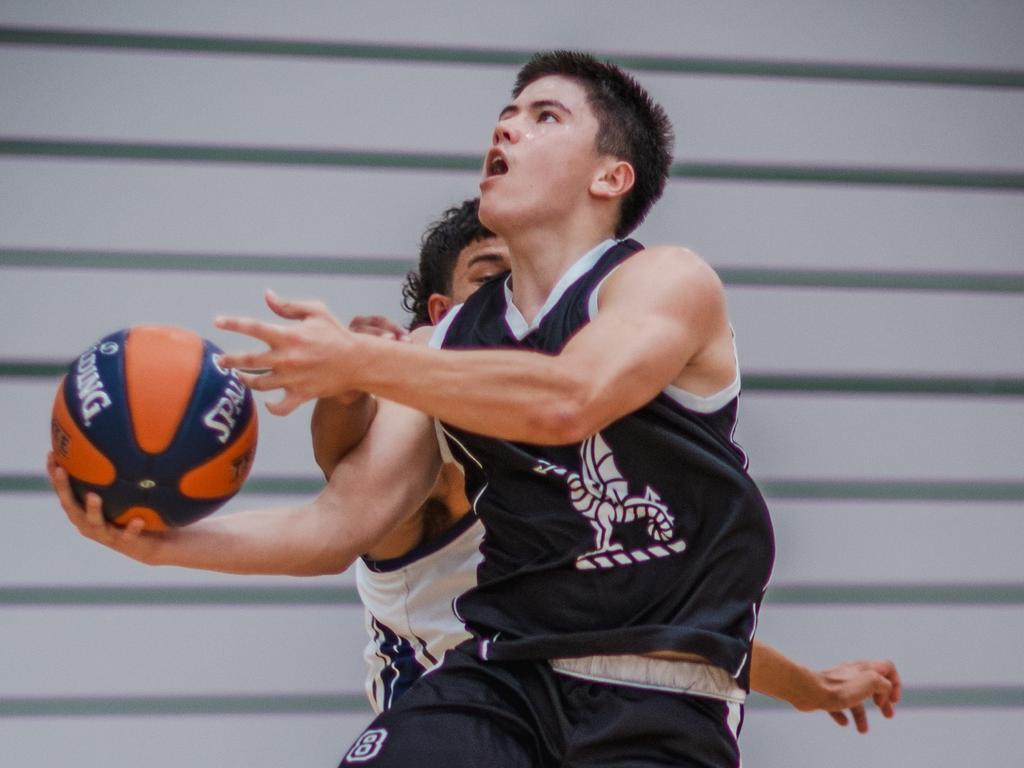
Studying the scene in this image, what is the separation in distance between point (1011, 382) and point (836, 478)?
0.75 metres

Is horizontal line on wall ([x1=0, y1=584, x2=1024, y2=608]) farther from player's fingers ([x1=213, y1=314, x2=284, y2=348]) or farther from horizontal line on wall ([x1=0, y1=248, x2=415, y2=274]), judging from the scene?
player's fingers ([x1=213, y1=314, x2=284, y2=348])

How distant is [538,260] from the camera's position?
2.83 m

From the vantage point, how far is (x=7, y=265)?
4.33m

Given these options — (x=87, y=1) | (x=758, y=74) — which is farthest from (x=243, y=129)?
(x=758, y=74)

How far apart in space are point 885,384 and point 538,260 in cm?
223

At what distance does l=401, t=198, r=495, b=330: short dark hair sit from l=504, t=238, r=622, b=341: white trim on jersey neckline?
37.3 inches

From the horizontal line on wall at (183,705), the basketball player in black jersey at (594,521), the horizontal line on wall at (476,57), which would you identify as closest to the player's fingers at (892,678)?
the basketball player in black jersey at (594,521)

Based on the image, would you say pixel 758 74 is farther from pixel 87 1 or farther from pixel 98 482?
pixel 98 482

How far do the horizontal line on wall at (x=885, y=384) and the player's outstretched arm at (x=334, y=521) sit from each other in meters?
1.95

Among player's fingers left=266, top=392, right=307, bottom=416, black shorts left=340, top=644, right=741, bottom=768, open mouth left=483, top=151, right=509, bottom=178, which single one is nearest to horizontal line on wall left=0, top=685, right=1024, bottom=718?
black shorts left=340, top=644, right=741, bottom=768

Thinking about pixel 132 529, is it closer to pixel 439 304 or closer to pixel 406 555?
pixel 406 555

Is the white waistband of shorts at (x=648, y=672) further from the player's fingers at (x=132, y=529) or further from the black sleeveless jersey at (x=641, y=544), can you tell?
the player's fingers at (x=132, y=529)

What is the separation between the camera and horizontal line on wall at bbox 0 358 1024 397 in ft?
15.1

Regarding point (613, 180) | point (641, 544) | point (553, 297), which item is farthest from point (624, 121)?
point (641, 544)
